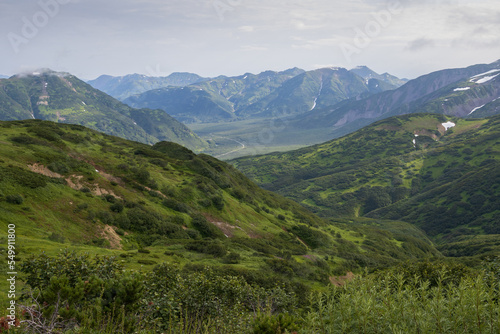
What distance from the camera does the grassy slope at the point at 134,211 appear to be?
4106 cm

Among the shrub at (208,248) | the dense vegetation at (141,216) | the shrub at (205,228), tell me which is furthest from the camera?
the shrub at (205,228)

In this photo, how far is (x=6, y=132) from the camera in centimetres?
6694

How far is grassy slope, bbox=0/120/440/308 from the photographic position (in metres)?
41.1

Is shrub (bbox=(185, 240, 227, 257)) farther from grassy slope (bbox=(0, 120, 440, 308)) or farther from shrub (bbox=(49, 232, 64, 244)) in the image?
shrub (bbox=(49, 232, 64, 244))

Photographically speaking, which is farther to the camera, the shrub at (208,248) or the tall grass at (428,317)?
the shrub at (208,248)

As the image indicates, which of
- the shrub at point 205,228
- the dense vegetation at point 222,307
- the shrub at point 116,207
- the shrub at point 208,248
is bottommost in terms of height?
the shrub at point 205,228

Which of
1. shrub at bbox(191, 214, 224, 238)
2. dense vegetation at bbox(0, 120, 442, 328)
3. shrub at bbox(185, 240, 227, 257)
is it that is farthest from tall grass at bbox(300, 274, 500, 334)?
shrub at bbox(191, 214, 224, 238)

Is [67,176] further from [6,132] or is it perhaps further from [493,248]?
[493,248]

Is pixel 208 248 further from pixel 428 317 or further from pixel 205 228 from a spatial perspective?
pixel 428 317

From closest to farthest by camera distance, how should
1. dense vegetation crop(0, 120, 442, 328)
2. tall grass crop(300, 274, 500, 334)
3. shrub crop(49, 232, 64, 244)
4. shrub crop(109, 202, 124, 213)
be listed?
1. tall grass crop(300, 274, 500, 334)
2. shrub crop(49, 232, 64, 244)
3. dense vegetation crop(0, 120, 442, 328)
4. shrub crop(109, 202, 124, 213)

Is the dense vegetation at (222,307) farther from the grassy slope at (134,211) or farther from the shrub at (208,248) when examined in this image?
the shrub at (208,248)

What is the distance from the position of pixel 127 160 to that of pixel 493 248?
146m

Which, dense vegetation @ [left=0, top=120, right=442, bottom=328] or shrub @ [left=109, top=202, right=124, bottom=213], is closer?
dense vegetation @ [left=0, top=120, right=442, bottom=328]

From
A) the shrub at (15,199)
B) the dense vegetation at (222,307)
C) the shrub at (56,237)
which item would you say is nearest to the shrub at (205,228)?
the shrub at (56,237)
